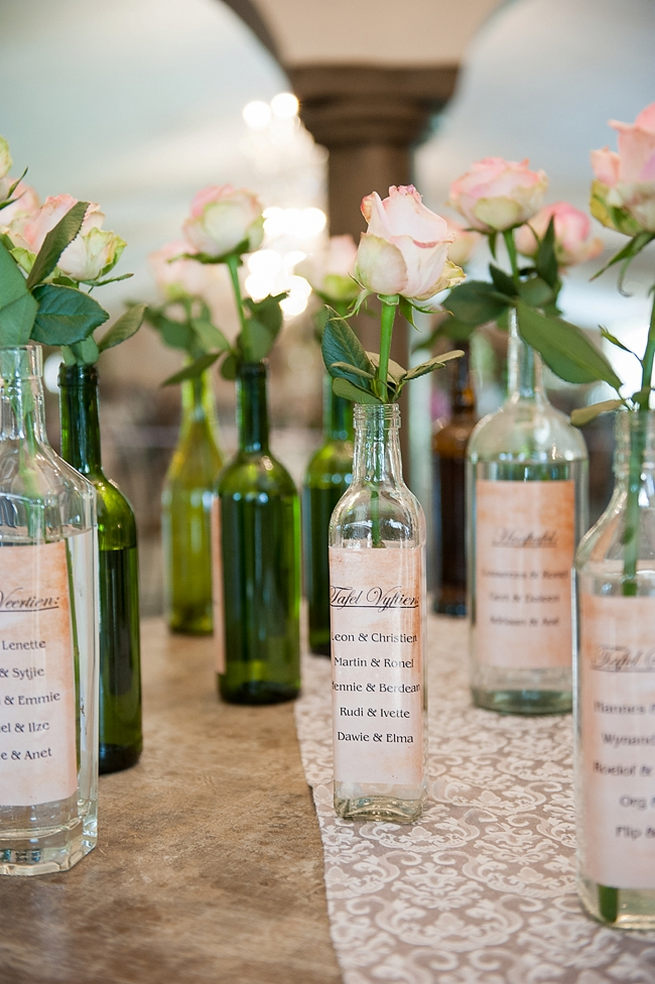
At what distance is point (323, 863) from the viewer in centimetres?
61

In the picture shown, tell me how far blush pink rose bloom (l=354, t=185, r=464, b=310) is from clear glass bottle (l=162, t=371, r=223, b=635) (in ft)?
2.24

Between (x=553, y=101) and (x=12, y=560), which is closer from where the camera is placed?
(x=12, y=560)

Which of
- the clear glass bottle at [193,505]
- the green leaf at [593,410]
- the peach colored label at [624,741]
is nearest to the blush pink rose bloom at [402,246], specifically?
the green leaf at [593,410]

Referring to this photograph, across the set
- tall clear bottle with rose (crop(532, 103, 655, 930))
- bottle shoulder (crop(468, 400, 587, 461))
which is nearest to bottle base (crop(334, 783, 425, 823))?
tall clear bottle with rose (crop(532, 103, 655, 930))

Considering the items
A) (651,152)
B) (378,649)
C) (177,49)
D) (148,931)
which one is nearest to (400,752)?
(378,649)

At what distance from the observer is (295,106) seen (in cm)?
345

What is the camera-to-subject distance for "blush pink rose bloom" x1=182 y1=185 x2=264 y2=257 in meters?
0.88

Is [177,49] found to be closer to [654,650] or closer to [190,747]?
[190,747]

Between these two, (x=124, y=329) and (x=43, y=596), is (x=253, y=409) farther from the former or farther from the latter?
(x=43, y=596)

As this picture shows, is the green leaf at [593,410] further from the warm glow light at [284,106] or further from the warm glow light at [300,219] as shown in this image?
the warm glow light at [300,219]

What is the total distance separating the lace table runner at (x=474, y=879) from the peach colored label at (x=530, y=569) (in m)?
0.08

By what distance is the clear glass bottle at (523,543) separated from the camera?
0.90 m

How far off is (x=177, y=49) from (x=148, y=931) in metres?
4.03

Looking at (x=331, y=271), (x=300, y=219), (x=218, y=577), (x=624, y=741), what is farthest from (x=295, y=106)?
(x=624, y=741)
